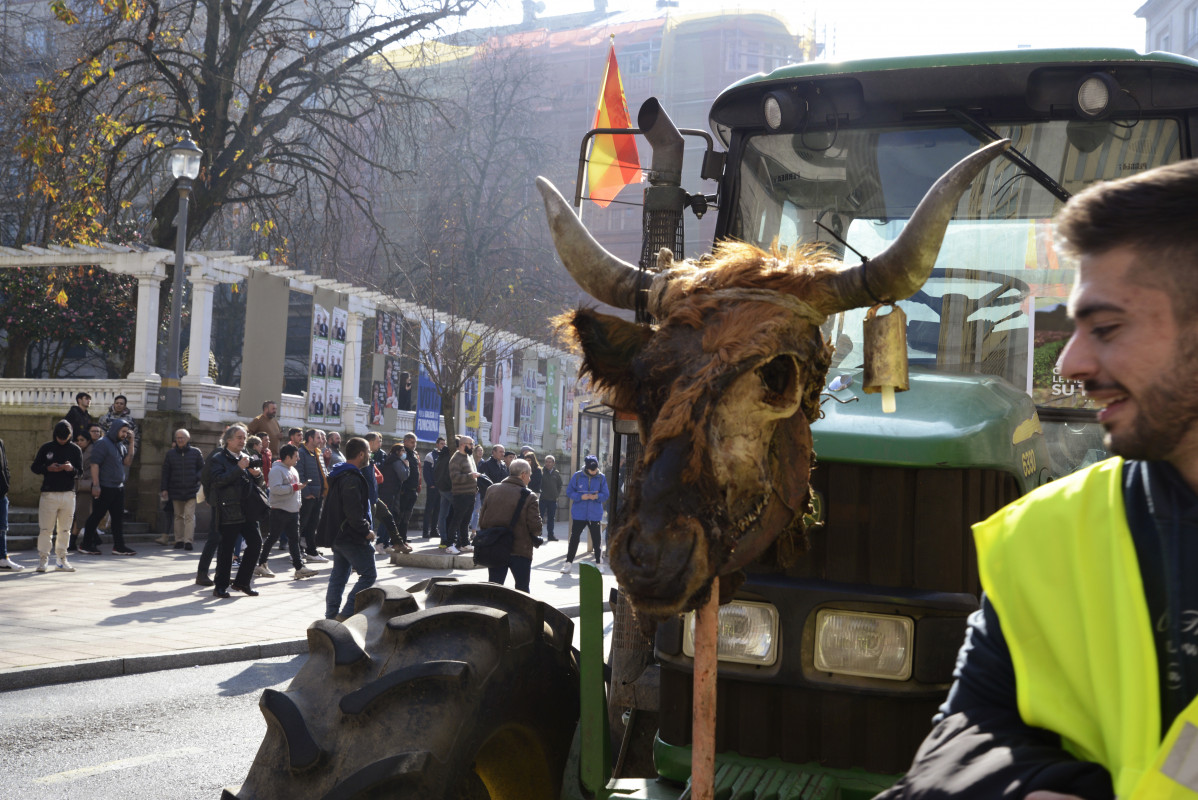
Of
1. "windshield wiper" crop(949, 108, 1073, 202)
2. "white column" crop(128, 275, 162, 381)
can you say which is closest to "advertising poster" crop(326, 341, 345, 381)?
"white column" crop(128, 275, 162, 381)

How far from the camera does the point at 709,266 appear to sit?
2.69m

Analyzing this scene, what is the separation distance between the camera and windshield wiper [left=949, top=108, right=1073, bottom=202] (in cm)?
388

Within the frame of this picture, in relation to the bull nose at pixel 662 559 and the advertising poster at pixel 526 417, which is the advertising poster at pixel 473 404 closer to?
the advertising poster at pixel 526 417

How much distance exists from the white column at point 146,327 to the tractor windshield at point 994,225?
64.8 feet

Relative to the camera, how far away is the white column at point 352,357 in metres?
26.8

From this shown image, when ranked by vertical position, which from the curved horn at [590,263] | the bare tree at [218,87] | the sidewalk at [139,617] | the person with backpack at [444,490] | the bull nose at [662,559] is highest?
the bare tree at [218,87]

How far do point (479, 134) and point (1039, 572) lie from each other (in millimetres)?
45263

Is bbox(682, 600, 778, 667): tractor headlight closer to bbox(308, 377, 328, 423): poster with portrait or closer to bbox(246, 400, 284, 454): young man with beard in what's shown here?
bbox(246, 400, 284, 454): young man with beard

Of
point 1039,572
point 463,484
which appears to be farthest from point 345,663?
point 463,484

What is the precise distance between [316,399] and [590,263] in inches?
915

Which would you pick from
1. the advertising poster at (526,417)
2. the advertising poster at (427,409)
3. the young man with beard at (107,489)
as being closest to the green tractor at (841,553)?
the young man with beard at (107,489)

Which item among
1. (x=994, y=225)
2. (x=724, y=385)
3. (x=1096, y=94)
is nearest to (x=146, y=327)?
(x=994, y=225)

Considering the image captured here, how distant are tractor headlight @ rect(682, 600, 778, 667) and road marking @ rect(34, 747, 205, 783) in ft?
14.9

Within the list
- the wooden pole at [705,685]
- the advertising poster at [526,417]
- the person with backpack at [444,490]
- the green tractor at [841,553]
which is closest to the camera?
the wooden pole at [705,685]
